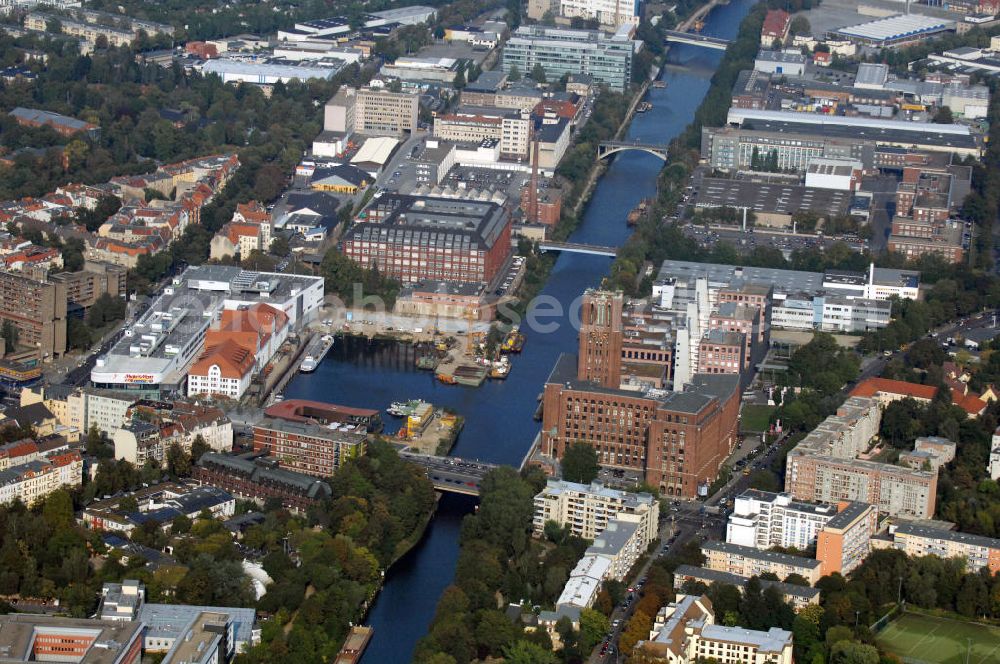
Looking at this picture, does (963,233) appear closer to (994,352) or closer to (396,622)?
(994,352)

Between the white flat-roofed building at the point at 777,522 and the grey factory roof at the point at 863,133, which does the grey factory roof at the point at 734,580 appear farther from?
the grey factory roof at the point at 863,133

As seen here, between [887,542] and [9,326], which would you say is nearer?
Result: [887,542]

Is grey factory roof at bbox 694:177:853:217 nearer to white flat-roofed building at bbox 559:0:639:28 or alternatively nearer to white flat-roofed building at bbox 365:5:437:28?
white flat-roofed building at bbox 559:0:639:28

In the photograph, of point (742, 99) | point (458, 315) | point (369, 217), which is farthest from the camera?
point (742, 99)

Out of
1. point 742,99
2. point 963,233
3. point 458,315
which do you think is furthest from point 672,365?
point 742,99

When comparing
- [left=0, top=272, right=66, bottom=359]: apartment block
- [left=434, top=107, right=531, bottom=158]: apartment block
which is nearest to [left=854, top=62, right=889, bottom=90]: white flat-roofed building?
[left=434, top=107, right=531, bottom=158]: apartment block

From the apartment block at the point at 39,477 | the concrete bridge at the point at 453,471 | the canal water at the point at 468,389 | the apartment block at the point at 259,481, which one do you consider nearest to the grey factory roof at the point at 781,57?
the canal water at the point at 468,389

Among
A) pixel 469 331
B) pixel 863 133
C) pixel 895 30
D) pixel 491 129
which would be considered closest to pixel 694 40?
pixel 895 30
